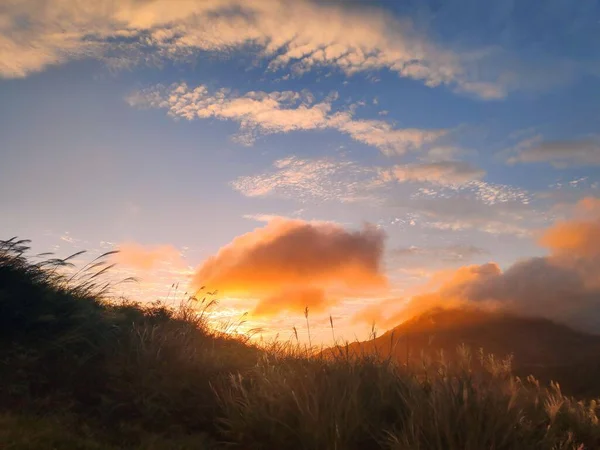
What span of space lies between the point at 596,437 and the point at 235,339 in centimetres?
802

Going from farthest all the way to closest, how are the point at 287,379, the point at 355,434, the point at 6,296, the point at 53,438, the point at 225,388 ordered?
the point at 6,296 < the point at 225,388 < the point at 287,379 < the point at 355,434 < the point at 53,438

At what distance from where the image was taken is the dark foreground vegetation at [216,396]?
5523 millimetres

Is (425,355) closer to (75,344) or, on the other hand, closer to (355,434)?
(355,434)

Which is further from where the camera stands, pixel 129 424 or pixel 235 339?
pixel 235 339

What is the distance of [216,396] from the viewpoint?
24.4 feet

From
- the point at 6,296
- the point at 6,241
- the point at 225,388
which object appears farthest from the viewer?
the point at 6,241

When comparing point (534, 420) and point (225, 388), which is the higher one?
point (225, 388)

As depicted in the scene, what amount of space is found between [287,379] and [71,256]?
5684 millimetres

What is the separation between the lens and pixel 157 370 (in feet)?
25.9

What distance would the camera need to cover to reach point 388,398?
6.47m

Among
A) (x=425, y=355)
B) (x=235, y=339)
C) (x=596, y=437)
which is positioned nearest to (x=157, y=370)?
(x=425, y=355)

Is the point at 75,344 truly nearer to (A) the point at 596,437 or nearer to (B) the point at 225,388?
(B) the point at 225,388

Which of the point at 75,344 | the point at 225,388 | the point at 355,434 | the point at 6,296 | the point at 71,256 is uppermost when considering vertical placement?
the point at 71,256

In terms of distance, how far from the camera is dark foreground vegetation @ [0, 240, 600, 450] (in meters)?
5.52
